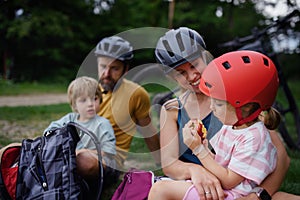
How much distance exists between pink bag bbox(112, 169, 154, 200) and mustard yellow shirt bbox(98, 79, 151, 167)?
1.08 m

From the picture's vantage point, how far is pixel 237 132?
174 centimetres

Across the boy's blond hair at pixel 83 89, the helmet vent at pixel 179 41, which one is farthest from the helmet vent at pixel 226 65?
the boy's blond hair at pixel 83 89

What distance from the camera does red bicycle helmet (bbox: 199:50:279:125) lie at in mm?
1713

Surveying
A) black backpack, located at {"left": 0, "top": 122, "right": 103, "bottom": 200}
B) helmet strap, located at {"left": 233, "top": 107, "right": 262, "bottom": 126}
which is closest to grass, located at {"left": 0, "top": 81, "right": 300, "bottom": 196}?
black backpack, located at {"left": 0, "top": 122, "right": 103, "bottom": 200}

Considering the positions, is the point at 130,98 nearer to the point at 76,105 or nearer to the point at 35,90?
the point at 76,105

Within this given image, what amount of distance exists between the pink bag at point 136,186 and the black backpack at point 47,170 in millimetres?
402

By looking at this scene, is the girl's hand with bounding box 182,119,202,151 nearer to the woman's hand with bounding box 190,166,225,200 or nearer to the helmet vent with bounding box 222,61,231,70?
the woman's hand with bounding box 190,166,225,200

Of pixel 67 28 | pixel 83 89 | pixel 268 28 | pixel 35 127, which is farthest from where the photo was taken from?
pixel 67 28

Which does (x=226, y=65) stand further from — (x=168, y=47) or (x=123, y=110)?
(x=123, y=110)

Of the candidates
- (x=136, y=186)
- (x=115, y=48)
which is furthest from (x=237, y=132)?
(x=115, y=48)

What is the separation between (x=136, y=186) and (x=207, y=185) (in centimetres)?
45

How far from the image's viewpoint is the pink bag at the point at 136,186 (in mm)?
1947

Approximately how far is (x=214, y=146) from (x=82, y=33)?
54.7 ft

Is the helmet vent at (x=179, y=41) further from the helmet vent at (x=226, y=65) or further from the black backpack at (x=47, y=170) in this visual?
the black backpack at (x=47, y=170)
